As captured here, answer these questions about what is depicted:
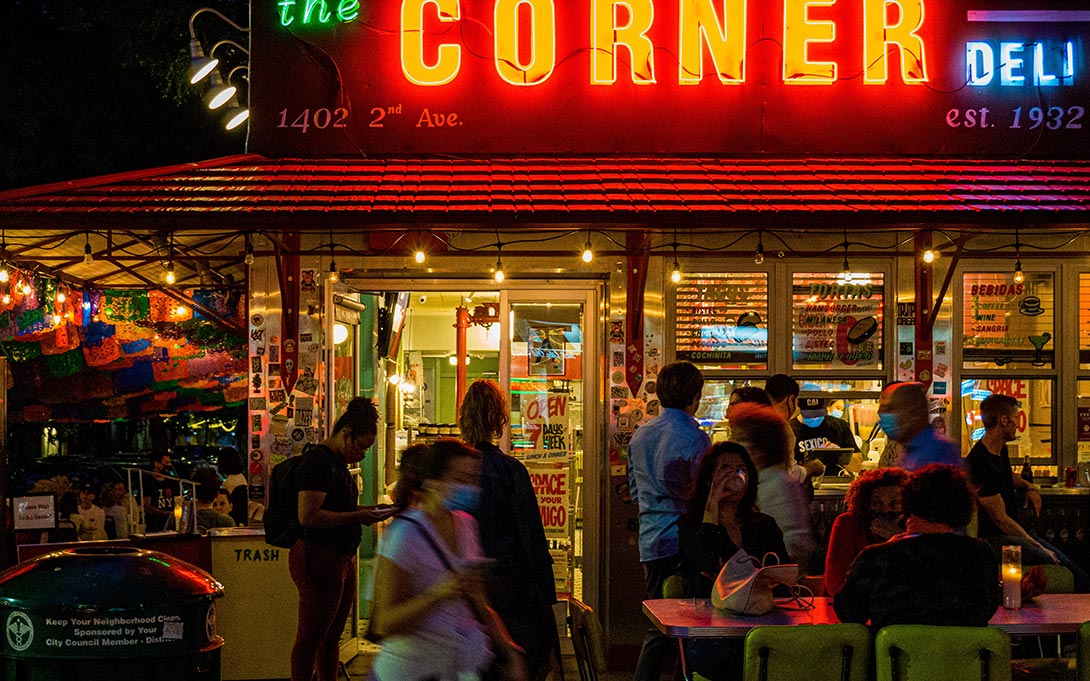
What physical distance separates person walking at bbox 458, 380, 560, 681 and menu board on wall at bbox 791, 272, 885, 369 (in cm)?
447

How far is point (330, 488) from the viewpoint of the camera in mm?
7766

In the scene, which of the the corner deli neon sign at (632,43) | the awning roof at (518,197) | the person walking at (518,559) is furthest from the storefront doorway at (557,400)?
the person walking at (518,559)

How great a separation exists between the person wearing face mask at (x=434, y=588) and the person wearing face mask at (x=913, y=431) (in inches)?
134

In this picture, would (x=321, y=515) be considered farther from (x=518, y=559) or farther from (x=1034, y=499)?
(x=1034, y=499)

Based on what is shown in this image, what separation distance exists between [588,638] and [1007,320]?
5.86 meters

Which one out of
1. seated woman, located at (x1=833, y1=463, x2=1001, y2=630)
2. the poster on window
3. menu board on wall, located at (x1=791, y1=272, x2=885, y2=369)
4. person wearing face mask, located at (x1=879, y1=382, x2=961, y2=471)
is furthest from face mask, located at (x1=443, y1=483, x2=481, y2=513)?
menu board on wall, located at (x1=791, y1=272, x2=885, y2=369)

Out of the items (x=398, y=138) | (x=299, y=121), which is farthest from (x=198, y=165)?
(x=398, y=138)

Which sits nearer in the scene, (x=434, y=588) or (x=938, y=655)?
(x=434, y=588)

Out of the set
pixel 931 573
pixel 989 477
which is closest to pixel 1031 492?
pixel 989 477

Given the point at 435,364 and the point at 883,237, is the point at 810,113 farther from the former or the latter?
the point at 435,364

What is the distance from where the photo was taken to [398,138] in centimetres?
1032

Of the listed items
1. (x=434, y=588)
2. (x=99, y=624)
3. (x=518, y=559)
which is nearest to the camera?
(x=434, y=588)

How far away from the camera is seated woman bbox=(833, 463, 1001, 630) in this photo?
558 cm

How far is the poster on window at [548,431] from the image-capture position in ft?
34.4
